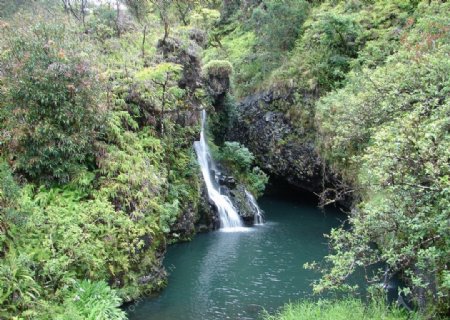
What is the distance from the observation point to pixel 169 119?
1812cm

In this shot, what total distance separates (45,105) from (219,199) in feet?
41.9

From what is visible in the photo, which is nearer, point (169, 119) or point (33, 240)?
point (33, 240)

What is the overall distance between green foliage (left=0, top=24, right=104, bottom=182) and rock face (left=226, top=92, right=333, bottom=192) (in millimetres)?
15650

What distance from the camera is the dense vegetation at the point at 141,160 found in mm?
8289

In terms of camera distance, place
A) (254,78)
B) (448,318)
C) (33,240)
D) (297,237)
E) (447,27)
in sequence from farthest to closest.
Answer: (254,78)
(297,237)
(447,27)
(33,240)
(448,318)

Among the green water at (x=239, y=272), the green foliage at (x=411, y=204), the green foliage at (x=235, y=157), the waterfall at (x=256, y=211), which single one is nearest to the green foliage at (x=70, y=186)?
the green water at (x=239, y=272)

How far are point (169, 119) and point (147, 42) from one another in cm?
535

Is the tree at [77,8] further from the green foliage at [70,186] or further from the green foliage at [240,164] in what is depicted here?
the green foliage at [240,164]

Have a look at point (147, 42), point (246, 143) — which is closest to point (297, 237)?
point (246, 143)

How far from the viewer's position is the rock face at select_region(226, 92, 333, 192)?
84.3 feet

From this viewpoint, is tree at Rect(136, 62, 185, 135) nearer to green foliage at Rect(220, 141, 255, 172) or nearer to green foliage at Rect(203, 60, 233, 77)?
green foliage at Rect(203, 60, 233, 77)

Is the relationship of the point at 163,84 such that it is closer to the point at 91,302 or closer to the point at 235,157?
the point at 235,157

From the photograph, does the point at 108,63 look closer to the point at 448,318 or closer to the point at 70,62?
the point at 70,62

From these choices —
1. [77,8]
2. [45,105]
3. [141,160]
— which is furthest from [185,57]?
[45,105]
